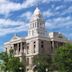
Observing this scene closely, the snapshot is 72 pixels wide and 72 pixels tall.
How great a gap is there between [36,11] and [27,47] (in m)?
10.8

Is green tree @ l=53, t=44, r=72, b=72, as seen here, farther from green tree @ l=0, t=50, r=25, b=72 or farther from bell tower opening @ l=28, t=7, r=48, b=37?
bell tower opening @ l=28, t=7, r=48, b=37

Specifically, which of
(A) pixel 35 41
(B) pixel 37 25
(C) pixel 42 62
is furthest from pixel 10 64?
(B) pixel 37 25

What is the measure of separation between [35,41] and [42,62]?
1227cm

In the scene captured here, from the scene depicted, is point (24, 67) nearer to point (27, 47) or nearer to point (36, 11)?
point (27, 47)

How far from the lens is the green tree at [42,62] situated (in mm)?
67000

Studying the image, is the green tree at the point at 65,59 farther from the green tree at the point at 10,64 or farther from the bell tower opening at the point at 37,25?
the bell tower opening at the point at 37,25

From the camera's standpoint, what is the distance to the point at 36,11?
285 ft

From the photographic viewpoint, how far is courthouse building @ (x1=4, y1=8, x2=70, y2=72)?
78.8 meters

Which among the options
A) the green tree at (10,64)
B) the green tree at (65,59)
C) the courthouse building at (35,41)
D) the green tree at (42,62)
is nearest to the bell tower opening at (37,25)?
the courthouse building at (35,41)

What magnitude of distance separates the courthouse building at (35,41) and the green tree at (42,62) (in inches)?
155

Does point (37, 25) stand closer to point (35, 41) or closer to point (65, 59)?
point (35, 41)

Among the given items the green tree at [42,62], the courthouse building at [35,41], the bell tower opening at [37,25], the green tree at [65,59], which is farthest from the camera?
the bell tower opening at [37,25]

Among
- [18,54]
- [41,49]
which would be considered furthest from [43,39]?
[18,54]

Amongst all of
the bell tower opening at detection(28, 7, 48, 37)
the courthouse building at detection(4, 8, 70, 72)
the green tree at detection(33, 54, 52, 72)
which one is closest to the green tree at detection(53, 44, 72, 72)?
the green tree at detection(33, 54, 52, 72)
